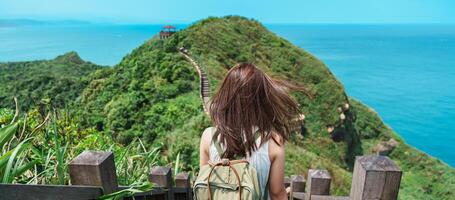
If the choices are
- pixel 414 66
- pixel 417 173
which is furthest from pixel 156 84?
pixel 414 66

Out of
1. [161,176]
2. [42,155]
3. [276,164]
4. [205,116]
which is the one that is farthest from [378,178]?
[205,116]

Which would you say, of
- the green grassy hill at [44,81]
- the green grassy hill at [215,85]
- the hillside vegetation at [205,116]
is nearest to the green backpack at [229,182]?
the green grassy hill at [44,81]

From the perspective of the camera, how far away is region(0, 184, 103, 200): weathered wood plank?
1070 mm

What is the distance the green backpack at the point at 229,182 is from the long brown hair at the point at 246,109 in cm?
7

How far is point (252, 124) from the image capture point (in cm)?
158

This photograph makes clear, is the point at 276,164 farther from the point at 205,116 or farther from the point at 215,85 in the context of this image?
the point at 215,85

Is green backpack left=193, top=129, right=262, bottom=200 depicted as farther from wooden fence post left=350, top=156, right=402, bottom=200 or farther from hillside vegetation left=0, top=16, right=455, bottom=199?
hillside vegetation left=0, top=16, right=455, bottom=199

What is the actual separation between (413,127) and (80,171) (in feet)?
176

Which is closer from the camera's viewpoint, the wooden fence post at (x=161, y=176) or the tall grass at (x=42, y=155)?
the tall grass at (x=42, y=155)

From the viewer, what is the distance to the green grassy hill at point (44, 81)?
1480cm

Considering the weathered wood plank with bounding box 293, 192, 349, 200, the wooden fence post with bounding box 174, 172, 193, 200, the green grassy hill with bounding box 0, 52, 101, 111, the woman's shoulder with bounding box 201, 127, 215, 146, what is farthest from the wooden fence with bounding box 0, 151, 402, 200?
the green grassy hill with bounding box 0, 52, 101, 111

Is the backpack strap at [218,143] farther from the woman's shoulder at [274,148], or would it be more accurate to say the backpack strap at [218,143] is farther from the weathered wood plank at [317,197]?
the weathered wood plank at [317,197]

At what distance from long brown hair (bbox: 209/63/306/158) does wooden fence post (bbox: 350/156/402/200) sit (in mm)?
495

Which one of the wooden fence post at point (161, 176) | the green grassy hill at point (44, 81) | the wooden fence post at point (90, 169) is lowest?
the green grassy hill at point (44, 81)
